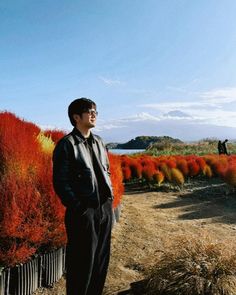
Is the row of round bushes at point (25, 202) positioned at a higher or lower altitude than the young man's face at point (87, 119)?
lower

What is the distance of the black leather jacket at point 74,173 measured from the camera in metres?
3.48

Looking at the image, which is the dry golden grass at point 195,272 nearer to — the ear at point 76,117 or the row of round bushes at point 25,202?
the row of round bushes at point 25,202

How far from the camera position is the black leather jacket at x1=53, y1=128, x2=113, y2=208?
3.48 meters

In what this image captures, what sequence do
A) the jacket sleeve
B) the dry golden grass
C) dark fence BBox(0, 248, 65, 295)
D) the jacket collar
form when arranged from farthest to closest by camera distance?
dark fence BBox(0, 248, 65, 295) → the dry golden grass → the jacket collar → the jacket sleeve

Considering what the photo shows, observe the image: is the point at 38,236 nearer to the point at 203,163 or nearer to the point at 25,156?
the point at 25,156

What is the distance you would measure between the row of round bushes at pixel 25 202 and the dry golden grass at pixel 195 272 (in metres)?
1.42

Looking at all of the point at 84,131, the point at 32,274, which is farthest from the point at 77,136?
the point at 32,274

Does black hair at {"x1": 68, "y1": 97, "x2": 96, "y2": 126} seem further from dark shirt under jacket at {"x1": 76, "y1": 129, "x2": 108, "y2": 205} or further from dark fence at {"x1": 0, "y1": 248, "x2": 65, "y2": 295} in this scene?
dark fence at {"x1": 0, "y1": 248, "x2": 65, "y2": 295}

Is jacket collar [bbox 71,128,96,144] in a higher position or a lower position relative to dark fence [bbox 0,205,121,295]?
higher

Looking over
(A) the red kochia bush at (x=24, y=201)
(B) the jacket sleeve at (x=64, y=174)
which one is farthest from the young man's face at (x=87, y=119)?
(A) the red kochia bush at (x=24, y=201)

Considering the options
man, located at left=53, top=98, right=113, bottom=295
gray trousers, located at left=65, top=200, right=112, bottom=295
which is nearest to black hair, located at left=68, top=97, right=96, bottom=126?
man, located at left=53, top=98, right=113, bottom=295

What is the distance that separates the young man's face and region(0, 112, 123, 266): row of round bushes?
1.50 m

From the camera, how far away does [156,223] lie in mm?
8750

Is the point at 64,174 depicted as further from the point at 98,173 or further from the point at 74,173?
the point at 98,173
